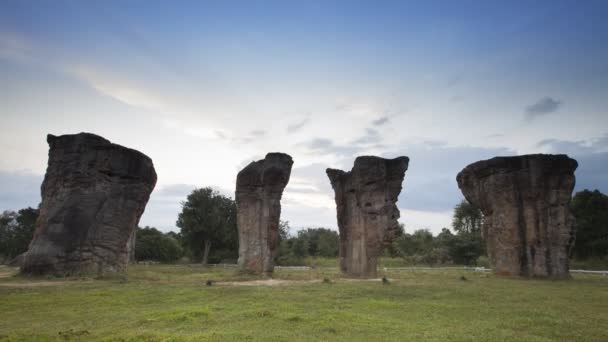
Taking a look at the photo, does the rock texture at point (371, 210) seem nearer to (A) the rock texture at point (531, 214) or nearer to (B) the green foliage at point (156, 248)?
(A) the rock texture at point (531, 214)

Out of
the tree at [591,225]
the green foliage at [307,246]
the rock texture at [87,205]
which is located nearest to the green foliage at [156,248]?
the green foliage at [307,246]

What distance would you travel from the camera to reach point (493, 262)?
2781 centimetres

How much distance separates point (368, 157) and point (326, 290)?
38.8 ft

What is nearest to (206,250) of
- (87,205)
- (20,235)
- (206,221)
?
(206,221)

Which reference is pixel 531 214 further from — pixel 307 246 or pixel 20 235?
pixel 20 235

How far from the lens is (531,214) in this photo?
26406 mm

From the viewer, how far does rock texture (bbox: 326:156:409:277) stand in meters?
25.3

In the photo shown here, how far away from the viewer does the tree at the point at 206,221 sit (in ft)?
159

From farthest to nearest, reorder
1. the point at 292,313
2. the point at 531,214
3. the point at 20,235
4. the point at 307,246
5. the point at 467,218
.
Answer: the point at 467,218 → the point at 307,246 → the point at 20,235 → the point at 531,214 → the point at 292,313

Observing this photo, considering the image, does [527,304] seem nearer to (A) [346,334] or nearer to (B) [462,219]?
(A) [346,334]

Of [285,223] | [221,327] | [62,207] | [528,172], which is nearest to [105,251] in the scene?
[62,207]

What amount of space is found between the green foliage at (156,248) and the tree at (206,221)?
4.50 metres

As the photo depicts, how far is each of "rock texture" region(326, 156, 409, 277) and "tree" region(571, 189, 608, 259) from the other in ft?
93.3

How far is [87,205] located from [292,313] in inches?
618
